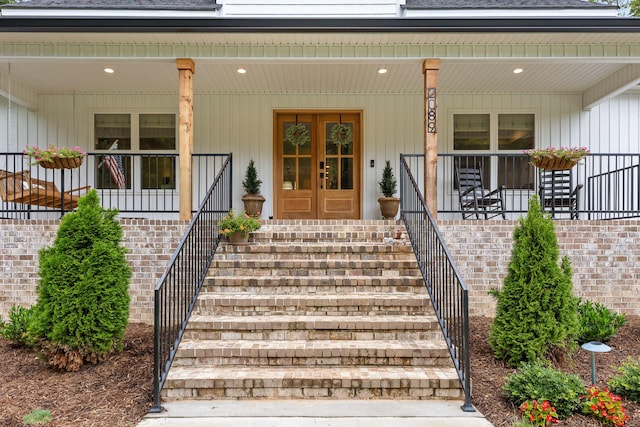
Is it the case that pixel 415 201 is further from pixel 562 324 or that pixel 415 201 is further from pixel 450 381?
pixel 450 381

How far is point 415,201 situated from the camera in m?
5.43

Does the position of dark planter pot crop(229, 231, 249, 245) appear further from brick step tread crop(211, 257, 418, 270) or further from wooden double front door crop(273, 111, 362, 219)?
wooden double front door crop(273, 111, 362, 219)

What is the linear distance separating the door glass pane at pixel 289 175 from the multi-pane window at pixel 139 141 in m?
1.96

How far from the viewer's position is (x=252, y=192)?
7.68 metres

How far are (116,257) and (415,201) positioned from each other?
3.35 metres

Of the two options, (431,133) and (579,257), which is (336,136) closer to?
(431,133)

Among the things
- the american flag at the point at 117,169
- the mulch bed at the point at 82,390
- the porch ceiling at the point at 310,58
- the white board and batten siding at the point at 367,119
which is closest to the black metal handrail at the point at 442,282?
the porch ceiling at the point at 310,58

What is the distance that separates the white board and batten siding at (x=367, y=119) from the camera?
798cm

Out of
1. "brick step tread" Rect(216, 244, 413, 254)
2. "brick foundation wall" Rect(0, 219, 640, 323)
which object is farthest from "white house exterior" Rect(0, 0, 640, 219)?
"brick step tread" Rect(216, 244, 413, 254)

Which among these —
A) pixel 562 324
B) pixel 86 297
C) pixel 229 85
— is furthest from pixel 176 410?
pixel 229 85

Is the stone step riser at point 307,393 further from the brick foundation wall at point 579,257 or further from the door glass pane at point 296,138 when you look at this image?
the door glass pane at point 296,138

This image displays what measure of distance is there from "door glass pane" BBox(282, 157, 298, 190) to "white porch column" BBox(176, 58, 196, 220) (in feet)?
8.59

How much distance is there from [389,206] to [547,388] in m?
4.61

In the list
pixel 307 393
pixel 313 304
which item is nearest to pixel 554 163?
pixel 313 304
